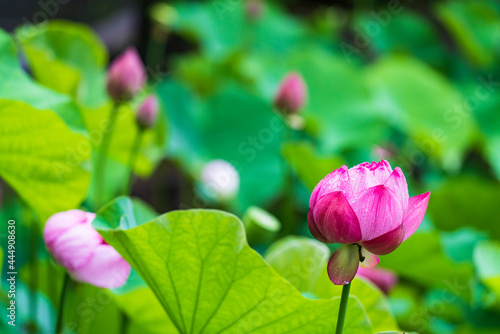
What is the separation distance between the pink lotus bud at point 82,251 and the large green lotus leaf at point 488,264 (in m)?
0.39

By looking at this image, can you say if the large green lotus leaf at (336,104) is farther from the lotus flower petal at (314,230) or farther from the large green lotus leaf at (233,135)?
the lotus flower petal at (314,230)

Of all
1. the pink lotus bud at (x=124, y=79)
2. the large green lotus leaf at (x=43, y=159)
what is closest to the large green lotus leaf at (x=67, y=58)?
the pink lotus bud at (x=124, y=79)

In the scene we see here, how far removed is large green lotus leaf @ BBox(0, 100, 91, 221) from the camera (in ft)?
1.75

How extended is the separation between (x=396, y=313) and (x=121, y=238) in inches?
20.6

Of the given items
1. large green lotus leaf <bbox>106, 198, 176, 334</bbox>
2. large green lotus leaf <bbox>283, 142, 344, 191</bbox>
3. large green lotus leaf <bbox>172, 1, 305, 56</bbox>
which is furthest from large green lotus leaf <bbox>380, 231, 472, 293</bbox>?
large green lotus leaf <bbox>172, 1, 305, 56</bbox>

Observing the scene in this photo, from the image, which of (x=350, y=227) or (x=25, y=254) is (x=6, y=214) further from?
(x=350, y=227)

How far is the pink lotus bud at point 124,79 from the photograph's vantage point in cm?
70

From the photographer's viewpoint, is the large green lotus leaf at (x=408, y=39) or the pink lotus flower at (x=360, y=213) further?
the large green lotus leaf at (x=408, y=39)

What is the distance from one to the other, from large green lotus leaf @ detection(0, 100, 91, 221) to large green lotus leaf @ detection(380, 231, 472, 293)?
1.25 feet

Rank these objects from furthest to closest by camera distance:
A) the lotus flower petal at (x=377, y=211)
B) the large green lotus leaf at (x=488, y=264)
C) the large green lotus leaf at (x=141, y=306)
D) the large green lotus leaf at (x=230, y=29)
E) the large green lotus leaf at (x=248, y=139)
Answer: the large green lotus leaf at (x=230, y=29) → the large green lotus leaf at (x=248, y=139) → the large green lotus leaf at (x=488, y=264) → the large green lotus leaf at (x=141, y=306) → the lotus flower petal at (x=377, y=211)

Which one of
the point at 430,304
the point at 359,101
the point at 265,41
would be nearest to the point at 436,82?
the point at 359,101

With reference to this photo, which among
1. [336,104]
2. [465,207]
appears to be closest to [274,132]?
[336,104]

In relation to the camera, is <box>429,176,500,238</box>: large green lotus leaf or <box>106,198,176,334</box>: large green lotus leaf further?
<box>429,176,500,238</box>: large green lotus leaf

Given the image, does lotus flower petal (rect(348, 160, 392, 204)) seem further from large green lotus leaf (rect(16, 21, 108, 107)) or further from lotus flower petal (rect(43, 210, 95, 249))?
large green lotus leaf (rect(16, 21, 108, 107))
